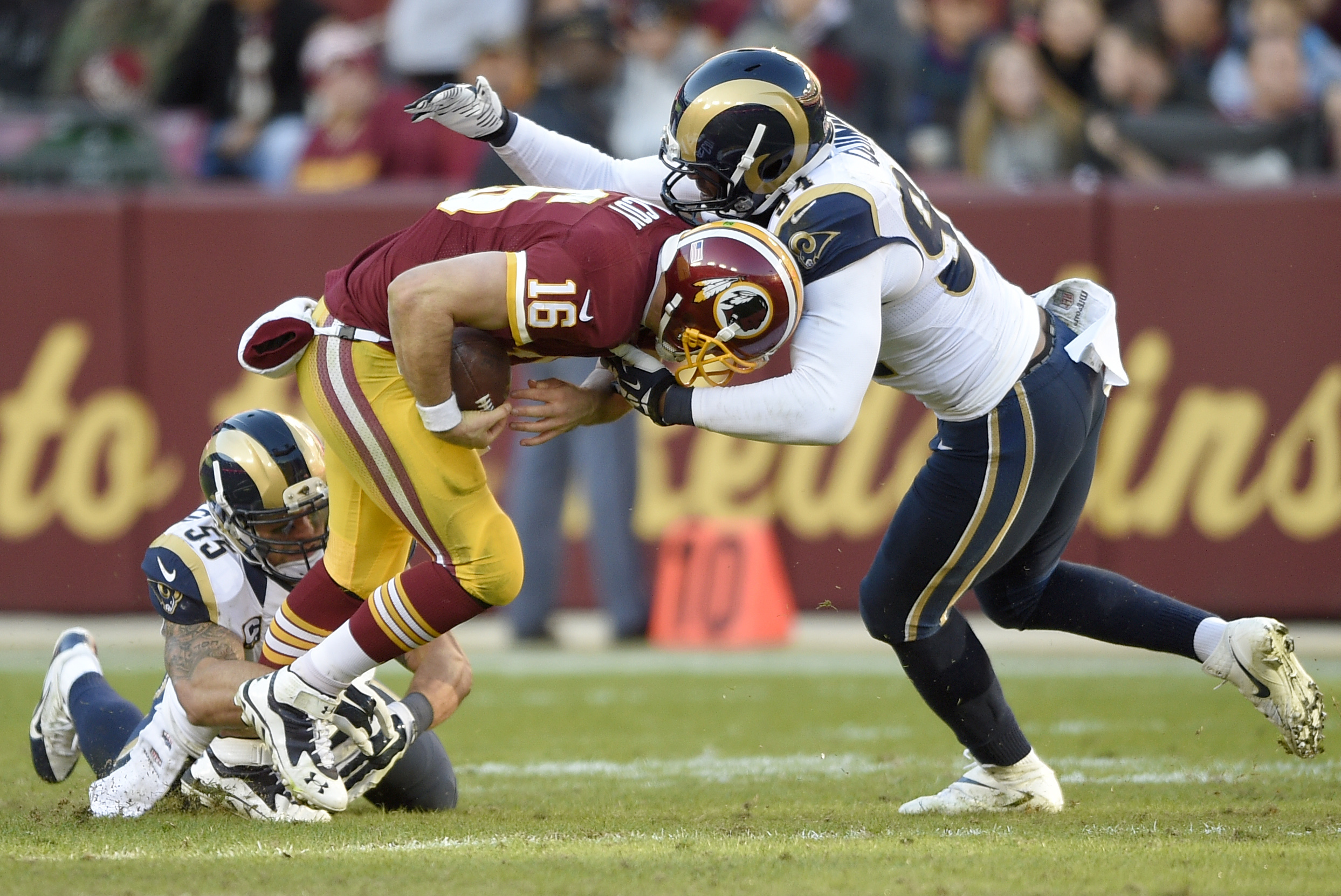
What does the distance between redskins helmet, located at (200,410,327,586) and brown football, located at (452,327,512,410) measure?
0.61m

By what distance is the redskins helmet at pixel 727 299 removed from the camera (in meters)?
3.54

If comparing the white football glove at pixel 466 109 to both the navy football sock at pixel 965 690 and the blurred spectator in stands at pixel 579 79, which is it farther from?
the blurred spectator in stands at pixel 579 79

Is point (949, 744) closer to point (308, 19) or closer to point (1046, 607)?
point (1046, 607)

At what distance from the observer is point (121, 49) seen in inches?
401

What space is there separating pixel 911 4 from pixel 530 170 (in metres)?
5.86

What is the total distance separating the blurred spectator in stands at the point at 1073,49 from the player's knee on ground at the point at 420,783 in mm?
5918

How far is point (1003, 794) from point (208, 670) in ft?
6.35

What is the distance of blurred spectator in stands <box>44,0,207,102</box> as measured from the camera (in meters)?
10.0

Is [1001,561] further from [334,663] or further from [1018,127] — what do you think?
[1018,127]

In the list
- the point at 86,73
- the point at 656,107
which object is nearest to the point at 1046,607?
the point at 656,107

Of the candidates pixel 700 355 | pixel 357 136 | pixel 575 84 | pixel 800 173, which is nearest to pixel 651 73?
pixel 575 84

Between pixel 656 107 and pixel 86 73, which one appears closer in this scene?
pixel 656 107

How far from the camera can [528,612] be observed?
766cm

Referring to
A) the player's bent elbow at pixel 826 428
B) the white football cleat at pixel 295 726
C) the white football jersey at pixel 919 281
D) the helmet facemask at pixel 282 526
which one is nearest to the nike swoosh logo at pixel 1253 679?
the white football jersey at pixel 919 281
